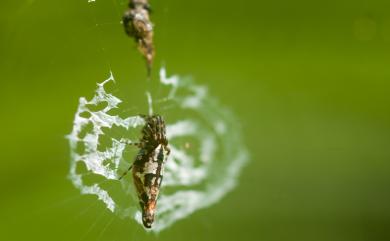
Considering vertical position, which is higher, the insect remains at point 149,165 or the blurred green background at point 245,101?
the blurred green background at point 245,101

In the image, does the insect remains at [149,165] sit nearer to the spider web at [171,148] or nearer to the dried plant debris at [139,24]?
the spider web at [171,148]

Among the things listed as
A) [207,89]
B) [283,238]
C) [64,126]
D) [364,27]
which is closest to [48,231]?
[64,126]

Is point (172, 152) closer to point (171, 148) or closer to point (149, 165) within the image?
point (171, 148)

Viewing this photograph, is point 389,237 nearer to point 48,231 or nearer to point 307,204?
point 307,204

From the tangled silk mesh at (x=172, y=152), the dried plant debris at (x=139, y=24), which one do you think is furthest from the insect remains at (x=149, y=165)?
the dried plant debris at (x=139, y=24)

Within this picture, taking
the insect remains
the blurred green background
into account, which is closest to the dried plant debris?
the blurred green background

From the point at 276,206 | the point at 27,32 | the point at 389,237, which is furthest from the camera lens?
the point at 389,237
